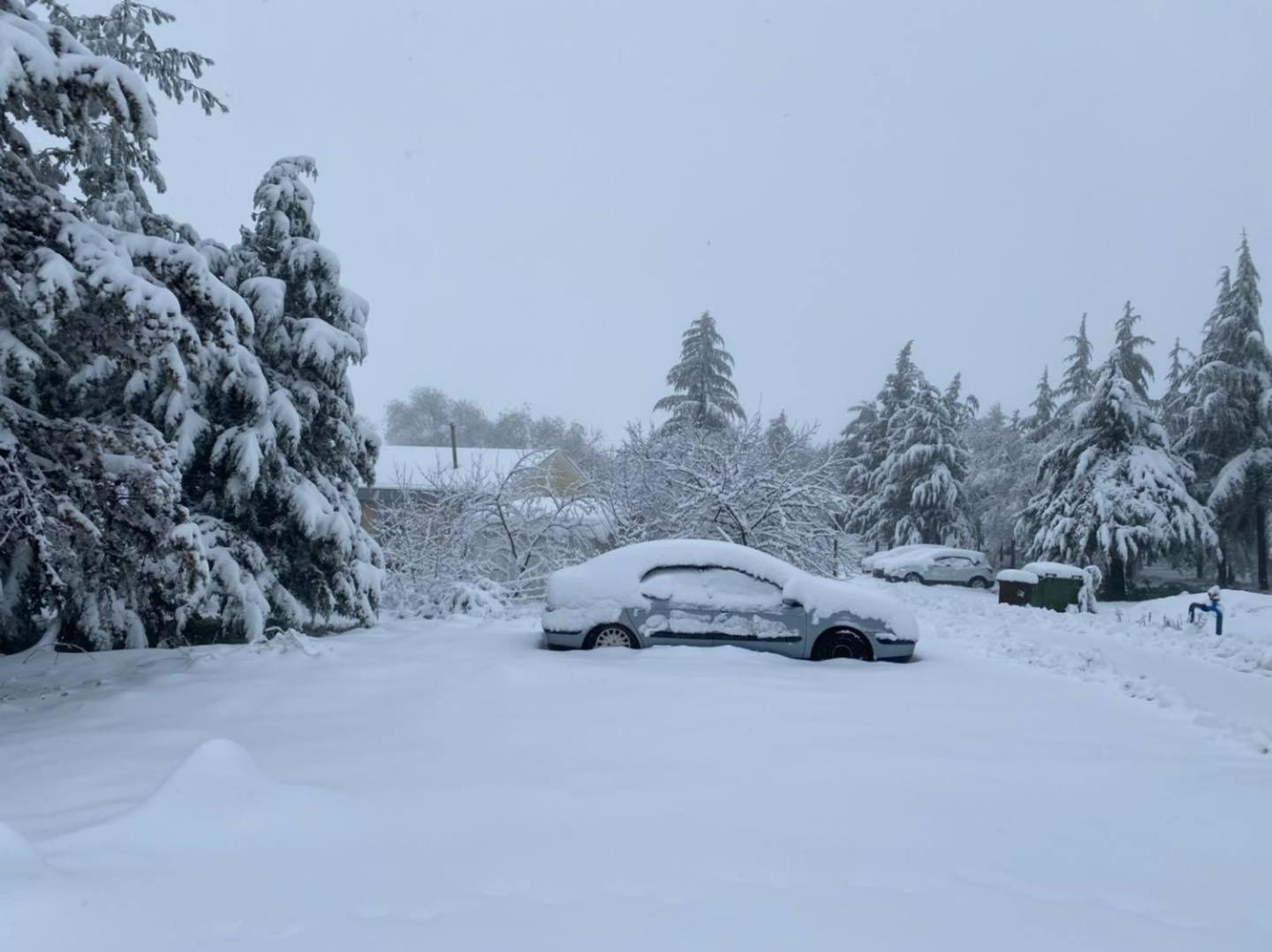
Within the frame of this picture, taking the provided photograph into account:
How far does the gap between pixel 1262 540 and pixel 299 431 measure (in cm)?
3190

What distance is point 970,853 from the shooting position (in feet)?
11.7

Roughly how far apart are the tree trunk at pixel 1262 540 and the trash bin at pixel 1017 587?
1562 centimetres

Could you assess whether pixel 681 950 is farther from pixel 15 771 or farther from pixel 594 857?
pixel 15 771

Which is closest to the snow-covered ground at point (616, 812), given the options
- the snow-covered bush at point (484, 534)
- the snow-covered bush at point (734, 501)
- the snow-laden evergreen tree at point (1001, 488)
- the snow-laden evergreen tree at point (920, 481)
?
the snow-covered bush at point (484, 534)

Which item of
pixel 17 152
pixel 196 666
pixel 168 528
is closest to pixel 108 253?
pixel 17 152

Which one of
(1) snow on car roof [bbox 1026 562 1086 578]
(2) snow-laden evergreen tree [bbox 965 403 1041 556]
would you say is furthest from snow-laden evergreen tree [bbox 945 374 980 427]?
(1) snow on car roof [bbox 1026 562 1086 578]

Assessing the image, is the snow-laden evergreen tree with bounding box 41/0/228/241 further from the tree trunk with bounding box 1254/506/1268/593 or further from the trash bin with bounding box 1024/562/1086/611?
the tree trunk with bounding box 1254/506/1268/593

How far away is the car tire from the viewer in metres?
8.59

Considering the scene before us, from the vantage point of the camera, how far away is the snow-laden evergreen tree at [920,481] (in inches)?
1510

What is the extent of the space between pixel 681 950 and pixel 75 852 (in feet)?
7.92

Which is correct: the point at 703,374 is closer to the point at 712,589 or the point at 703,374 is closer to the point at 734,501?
the point at 734,501

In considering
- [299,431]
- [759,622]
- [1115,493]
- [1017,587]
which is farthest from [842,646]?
[1115,493]

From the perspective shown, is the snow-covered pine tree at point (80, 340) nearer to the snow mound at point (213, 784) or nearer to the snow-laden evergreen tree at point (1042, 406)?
the snow mound at point (213, 784)

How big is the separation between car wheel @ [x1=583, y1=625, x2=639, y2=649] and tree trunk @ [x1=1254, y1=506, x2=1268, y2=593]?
96.3 feet
